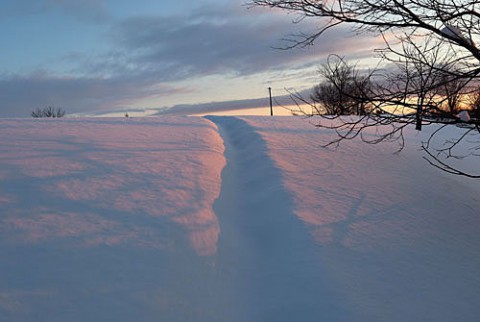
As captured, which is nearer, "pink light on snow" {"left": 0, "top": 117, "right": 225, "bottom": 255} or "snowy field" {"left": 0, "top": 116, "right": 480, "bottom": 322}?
"snowy field" {"left": 0, "top": 116, "right": 480, "bottom": 322}

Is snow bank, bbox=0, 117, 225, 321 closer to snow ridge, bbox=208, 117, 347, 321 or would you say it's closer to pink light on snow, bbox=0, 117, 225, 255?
pink light on snow, bbox=0, 117, 225, 255

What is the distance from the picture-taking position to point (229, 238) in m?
6.06

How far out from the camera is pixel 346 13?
Answer: 5.01 m

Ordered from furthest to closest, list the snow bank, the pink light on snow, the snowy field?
the pink light on snow, the snowy field, the snow bank

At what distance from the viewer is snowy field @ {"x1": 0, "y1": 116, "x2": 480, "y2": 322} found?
4.37 metres

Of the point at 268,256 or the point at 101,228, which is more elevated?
the point at 101,228

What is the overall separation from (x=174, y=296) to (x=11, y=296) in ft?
5.30

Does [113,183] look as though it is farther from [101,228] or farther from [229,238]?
[229,238]

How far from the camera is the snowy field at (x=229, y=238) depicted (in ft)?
14.3

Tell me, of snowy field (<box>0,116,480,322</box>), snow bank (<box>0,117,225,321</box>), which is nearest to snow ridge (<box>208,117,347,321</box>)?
snowy field (<box>0,116,480,322</box>)

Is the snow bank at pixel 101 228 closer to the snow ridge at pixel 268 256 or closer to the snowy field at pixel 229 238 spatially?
the snowy field at pixel 229 238

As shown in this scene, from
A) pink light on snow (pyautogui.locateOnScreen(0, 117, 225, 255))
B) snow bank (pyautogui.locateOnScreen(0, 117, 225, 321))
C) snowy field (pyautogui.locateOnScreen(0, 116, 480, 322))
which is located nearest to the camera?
snow bank (pyautogui.locateOnScreen(0, 117, 225, 321))

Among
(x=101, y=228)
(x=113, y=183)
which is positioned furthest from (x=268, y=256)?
(x=113, y=183)

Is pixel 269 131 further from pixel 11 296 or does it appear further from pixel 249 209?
pixel 11 296
